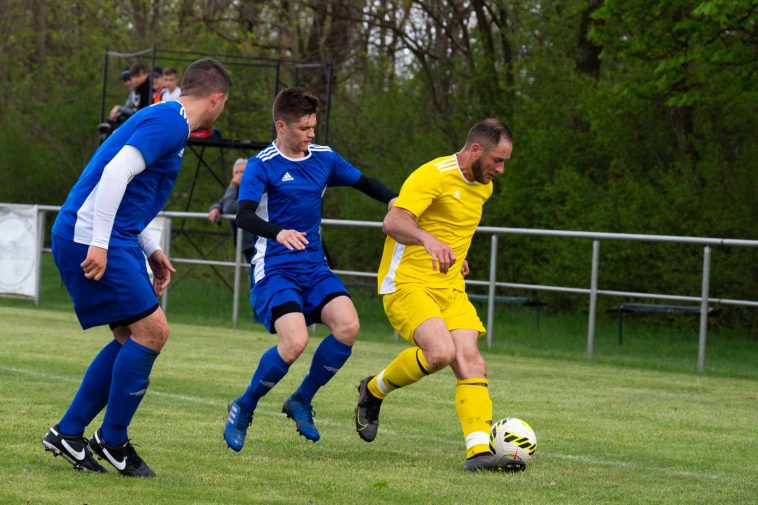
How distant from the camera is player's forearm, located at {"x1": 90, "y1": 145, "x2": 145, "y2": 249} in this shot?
19.2 feet

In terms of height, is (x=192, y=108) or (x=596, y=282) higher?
(x=192, y=108)

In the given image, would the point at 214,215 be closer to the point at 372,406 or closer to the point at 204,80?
the point at 372,406

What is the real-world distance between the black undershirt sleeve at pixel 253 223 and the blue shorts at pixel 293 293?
1.14 ft

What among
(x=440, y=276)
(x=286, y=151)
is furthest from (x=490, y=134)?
(x=286, y=151)

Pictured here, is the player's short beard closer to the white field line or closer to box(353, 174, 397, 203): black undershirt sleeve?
box(353, 174, 397, 203): black undershirt sleeve

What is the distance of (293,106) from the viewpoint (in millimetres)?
7543

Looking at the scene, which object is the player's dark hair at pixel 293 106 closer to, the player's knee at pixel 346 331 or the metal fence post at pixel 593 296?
the player's knee at pixel 346 331

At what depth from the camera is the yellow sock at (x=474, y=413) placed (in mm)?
6961

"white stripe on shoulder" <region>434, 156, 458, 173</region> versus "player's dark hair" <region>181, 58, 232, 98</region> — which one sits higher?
"player's dark hair" <region>181, 58, 232, 98</region>

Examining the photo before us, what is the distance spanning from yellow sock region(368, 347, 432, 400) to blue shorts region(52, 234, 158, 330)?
72.8 inches

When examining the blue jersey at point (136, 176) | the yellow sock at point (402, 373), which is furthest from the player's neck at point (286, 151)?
the blue jersey at point (136, 176)

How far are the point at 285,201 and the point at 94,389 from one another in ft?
5.56

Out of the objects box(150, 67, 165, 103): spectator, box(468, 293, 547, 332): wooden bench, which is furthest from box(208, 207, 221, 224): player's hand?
box(468, 293, 547, 332): wooden bench

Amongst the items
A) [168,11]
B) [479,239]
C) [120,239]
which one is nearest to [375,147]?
[479,239]
